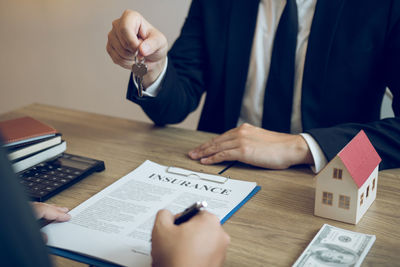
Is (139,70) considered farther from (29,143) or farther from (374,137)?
(374,137)

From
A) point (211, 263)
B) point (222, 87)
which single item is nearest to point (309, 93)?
point (222, 87)

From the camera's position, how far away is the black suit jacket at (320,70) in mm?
1228

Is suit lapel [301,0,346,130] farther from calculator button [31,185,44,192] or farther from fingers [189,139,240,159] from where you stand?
calculator button [31,185,44,192]

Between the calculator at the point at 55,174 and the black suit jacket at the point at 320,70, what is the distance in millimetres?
298

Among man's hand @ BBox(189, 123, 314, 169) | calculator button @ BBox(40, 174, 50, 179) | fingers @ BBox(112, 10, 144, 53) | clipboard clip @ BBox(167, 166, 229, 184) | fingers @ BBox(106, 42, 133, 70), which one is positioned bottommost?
clipboard clip @ BBox(167, 166, 229, 184)

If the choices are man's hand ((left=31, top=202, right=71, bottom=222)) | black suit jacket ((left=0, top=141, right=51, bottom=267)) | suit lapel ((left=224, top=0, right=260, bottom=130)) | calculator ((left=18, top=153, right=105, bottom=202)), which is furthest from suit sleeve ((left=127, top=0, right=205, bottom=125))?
black suit jacket ((left=0, top=141, right=51, bottom=267))

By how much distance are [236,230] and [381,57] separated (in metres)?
0.80

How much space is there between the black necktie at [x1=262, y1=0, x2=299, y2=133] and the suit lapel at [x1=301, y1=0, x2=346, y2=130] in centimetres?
5

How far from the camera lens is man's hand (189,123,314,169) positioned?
1.05 m

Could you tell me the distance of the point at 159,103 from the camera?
1.31m

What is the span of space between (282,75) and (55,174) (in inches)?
29.8

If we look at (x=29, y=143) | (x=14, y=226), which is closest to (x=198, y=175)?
(x=29, y=143)

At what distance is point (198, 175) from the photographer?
39.6 inches

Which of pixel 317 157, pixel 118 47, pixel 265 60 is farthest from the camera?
pixel 265 60
